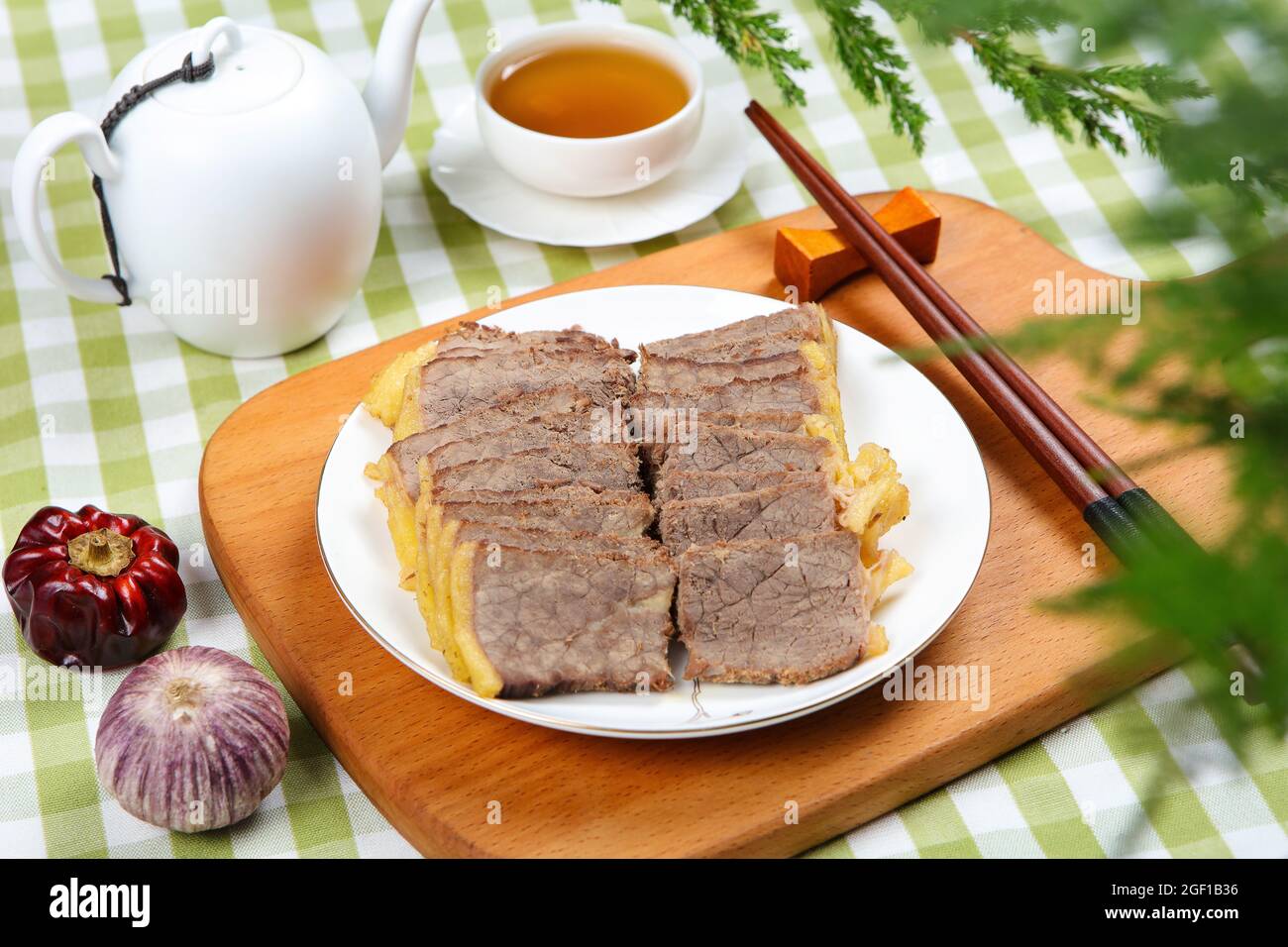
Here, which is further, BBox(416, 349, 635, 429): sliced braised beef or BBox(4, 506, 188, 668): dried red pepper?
BBox(416, 349, 635, 429): sliced braised beef

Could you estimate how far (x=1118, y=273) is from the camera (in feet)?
14.5

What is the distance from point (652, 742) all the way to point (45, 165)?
2.21 meters

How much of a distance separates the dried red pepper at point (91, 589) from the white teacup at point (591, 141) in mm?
1757

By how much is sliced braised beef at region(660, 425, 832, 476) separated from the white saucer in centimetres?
136

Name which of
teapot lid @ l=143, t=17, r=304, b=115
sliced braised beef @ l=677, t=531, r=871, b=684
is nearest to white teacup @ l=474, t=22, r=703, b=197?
teapot lid @ l=143, t=17, r=304, b=115

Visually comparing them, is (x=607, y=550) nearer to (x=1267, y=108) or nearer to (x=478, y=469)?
(x=478, y=469)

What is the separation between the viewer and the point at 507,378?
330 cm

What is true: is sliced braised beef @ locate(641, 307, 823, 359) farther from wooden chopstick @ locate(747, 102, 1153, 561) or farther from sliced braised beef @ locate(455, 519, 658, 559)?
sliced braised beef @ locate(455, 519, 658, 559)

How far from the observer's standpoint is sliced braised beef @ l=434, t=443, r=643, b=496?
3.00 m

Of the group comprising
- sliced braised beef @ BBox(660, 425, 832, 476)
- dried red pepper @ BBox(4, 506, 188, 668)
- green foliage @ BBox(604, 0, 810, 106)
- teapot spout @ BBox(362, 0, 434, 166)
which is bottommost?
dried red pepper @ BBox(4, 506, 188, 668)

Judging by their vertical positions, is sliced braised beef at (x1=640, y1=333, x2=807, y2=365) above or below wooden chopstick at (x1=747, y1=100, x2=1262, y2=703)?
below

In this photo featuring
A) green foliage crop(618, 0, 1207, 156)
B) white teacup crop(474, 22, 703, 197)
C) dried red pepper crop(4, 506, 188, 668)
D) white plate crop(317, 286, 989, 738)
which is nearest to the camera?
green foliage crop(618, 0, 1207, 156)

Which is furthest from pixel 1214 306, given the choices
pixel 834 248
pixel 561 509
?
pixel 834 248
